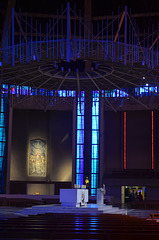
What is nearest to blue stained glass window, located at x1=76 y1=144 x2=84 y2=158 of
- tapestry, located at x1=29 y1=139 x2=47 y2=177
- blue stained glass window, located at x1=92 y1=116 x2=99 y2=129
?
blue stained glass window, located at x1=92 y1=116 x2=99 y2=129

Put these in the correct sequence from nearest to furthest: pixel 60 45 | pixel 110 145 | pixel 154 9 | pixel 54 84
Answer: pixel 60 45, pixel 54 84, pixel 154 9, pixel 110 145

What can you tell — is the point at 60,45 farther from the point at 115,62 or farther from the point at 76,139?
the point at 76,139

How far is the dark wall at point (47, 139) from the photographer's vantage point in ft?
107

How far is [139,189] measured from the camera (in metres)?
34.6

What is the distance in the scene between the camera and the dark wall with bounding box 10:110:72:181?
107 ft

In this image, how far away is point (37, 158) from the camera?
3297 centimetres

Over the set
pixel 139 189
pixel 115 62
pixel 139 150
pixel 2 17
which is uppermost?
pixel 2 17

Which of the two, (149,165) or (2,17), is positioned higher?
(2,17)

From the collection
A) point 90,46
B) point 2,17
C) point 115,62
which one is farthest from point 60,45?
point 2,17

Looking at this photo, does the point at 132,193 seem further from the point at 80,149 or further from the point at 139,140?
the point at 80,149

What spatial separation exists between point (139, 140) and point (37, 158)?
8583 millimetres

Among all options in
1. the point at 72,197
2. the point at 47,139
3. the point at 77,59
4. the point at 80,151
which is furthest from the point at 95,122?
the point at 77,59

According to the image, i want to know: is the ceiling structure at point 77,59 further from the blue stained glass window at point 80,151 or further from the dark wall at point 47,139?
the dark wall at point 47,139

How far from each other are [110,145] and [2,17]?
1372 centimetres
